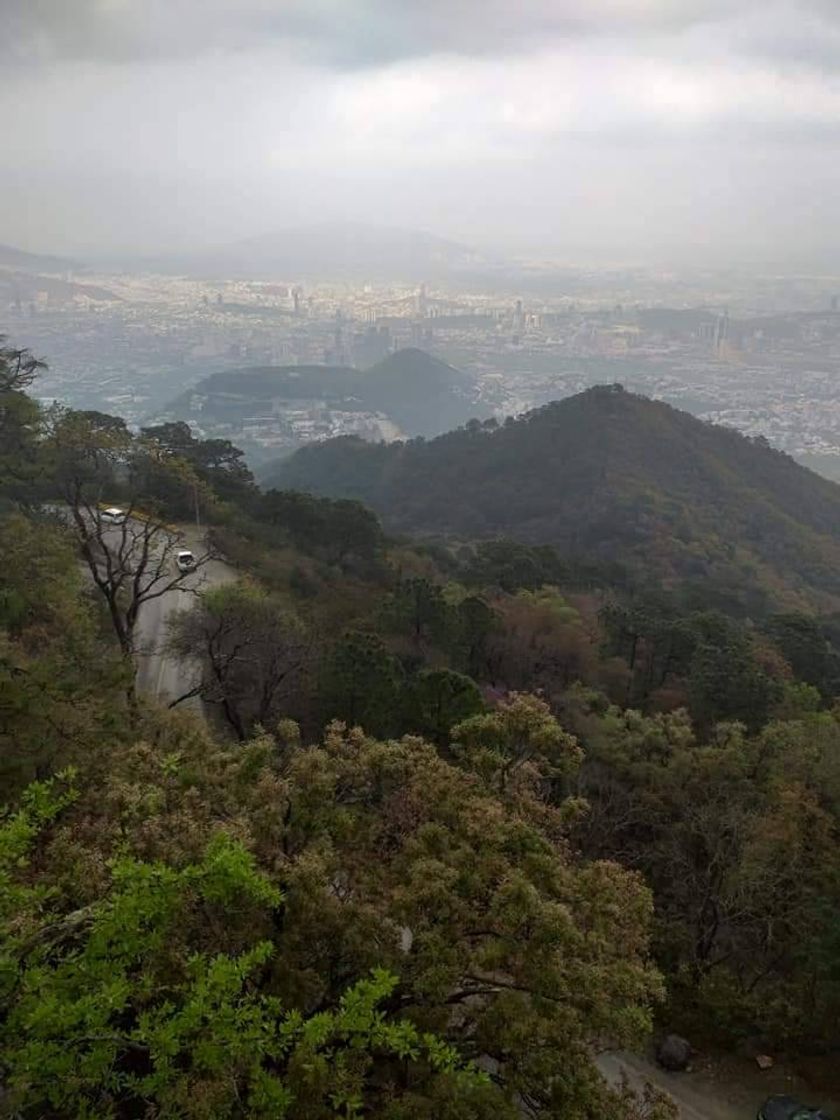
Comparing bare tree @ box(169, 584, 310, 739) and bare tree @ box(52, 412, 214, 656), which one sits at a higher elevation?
bare tree @ box(52, 412, 214, 656)

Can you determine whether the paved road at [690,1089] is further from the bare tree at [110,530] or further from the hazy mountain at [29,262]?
the hazy mountain at [29,262]

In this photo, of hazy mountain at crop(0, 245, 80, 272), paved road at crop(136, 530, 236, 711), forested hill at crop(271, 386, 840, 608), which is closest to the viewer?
paved road at crop(136, 530, 236, 711)

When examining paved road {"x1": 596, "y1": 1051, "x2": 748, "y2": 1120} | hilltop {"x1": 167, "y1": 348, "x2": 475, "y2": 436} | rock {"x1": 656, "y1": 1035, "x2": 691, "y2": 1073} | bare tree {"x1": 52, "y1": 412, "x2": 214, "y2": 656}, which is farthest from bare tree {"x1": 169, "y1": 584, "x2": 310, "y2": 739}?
hilltop {"x1": 167, "y1": 348, "x2": 475, "y2": 436}

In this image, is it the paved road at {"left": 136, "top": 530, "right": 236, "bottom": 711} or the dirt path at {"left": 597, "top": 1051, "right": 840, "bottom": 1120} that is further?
the paved road at {"left": 136, "top": 530, "right": 236, "bottom": 711}

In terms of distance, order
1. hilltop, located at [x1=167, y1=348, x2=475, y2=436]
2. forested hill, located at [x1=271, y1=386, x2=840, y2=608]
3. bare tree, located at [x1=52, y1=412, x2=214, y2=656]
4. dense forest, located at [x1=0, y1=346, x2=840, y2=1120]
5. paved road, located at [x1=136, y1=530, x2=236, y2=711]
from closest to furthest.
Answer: dense forest, located at [x1=0, y1=346, x2=840, y2=1120] → bare tree, located at [x1=52, y1=412, x2=214, y2=656] → paved road, located at [x1=136, y1=530, x2=236, y2=711] → forested hill, located at [x1=271, y1=386, x2=840, y2=608] → hilltop, located at [x1=167, y1=348, x2=475, y2=436]

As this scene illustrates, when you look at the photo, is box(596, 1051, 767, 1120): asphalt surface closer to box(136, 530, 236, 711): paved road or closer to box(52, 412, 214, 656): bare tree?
box(52, 412, 214, 656): bare tree

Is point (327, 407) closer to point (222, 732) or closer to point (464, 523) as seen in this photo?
point (464, 523)

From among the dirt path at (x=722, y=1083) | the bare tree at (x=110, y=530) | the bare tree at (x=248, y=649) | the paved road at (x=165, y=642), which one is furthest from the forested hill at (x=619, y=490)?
the dirt path at (x=722, y=1083)
